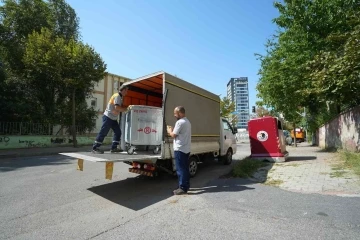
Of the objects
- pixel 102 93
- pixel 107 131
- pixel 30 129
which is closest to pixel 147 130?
pixel 107 131

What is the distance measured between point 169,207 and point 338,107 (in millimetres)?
16379

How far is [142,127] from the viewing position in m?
6.90

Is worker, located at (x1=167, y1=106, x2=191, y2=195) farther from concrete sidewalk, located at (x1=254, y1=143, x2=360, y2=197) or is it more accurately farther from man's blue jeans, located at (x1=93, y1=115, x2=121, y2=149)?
concrete sidewalk, located at (x1=254, y1=143, x2=360, y2=197)

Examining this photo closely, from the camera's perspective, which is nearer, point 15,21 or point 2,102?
point 2,102

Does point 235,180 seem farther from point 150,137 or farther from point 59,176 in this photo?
point 59,176

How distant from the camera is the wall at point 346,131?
1133 cm

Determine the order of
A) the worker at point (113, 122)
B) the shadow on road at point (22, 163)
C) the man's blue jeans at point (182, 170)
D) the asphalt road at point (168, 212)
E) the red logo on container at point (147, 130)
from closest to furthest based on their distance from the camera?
the asphalt road at point (168, 212), the man's blue jeans at point (182, 170), the worker at point (113, 122), the red logo on container at point (147, 130), the shadow on road at point (22, 163)

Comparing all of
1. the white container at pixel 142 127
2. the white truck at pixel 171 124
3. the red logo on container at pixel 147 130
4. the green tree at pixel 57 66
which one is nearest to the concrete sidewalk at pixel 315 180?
the white truck at pixel 171 124

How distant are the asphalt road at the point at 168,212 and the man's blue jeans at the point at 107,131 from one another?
1.08 m

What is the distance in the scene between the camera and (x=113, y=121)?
22.6 ft

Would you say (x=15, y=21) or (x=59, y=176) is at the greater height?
(x=15, y=21)

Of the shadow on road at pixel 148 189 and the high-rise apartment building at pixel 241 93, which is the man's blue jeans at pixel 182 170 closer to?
the shadow on road at pixel 148 189

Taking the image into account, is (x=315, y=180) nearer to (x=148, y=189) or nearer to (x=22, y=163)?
(x=148, y=189)

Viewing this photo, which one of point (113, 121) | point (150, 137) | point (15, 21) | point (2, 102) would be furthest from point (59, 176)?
point (15, 21)
